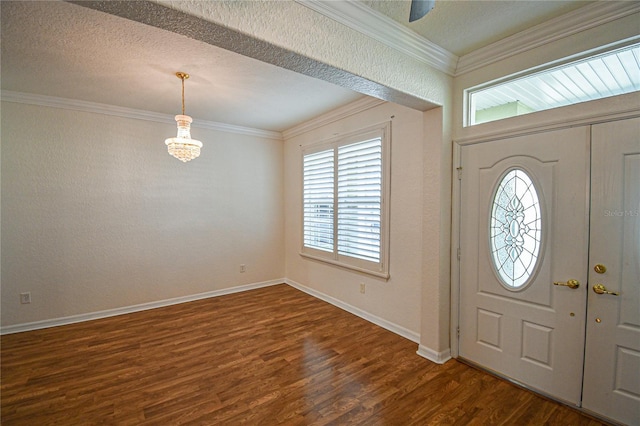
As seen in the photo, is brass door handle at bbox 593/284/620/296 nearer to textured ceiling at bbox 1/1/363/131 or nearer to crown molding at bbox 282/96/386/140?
crown molding at bbox 282/96/386/140

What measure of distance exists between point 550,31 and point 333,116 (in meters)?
2.45

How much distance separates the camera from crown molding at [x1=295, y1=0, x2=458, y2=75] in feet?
5.75

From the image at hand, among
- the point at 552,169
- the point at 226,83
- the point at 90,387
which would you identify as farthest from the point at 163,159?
the point at 552,169

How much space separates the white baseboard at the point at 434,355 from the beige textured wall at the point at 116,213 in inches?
122

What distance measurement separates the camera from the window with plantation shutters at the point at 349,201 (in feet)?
11.0

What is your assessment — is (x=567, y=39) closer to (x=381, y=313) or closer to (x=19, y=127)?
(x=381, y=313)

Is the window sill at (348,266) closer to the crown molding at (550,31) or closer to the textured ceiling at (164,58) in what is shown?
the textured ceiling at (164,58)

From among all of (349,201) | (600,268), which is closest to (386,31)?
(349,201)

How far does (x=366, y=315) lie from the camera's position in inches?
140

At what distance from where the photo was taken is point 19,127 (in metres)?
3.24

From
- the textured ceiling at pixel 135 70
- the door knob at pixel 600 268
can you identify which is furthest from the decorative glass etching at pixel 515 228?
the textured ceiling at pixel 135 70

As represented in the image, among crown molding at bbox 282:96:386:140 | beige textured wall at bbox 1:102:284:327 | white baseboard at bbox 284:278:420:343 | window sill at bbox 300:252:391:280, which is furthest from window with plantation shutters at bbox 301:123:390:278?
beige textured wall at bbox 1:102:284:327

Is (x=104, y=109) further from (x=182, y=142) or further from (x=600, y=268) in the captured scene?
(x=600, y=268)

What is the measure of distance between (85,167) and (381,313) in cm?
423
